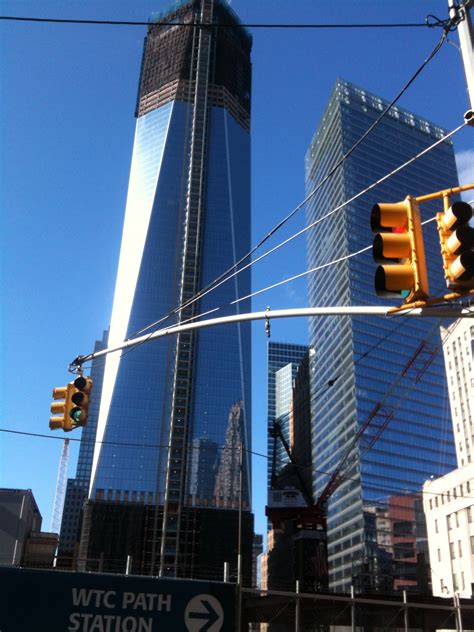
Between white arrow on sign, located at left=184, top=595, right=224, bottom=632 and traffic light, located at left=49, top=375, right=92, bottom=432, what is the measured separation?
5178mm

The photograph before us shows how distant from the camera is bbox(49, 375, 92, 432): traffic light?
51.9 feet

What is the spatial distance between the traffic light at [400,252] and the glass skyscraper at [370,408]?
12750 cm

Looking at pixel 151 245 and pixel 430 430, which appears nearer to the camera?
pixel 430 430

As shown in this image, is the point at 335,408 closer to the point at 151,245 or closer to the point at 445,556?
the point at 151,245

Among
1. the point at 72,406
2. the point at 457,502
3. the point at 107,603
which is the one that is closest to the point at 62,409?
the point at 72,406

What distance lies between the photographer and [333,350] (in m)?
178

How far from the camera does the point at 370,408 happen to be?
516 feet

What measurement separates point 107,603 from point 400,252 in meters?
11.6

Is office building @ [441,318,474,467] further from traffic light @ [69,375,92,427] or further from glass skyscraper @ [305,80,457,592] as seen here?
traffic light @ [69,375,92,427]

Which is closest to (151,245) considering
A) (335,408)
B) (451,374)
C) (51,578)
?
(335,408)

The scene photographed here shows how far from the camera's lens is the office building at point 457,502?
80.9 metres

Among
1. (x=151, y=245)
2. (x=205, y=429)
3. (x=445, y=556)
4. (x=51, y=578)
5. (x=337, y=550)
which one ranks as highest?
(x=151, y=245)

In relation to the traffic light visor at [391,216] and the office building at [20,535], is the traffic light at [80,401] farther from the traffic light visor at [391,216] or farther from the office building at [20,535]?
the office building at [20,535]

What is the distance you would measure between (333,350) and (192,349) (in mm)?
38955
